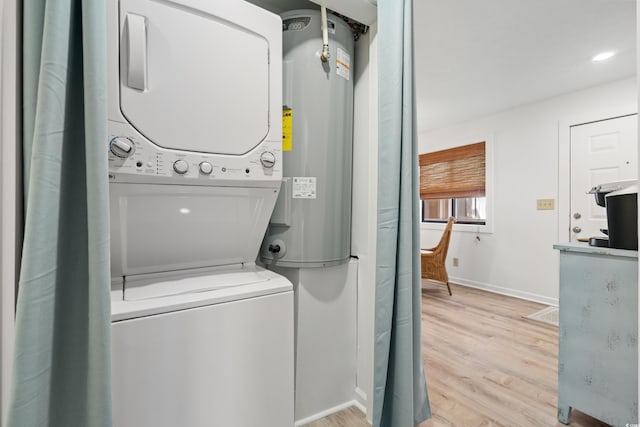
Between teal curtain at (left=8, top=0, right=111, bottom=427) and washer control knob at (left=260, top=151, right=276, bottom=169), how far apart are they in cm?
54

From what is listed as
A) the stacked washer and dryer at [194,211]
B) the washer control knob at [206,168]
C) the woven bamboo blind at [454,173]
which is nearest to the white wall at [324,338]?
the stacked washer and dryer at [194,211]

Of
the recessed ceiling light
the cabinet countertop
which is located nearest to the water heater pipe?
the cabinet countertop

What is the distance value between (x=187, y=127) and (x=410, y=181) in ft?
2.93

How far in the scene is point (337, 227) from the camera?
5.02 feet

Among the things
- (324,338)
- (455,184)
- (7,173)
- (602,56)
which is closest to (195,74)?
(7,173)

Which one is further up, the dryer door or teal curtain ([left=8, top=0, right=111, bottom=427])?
the dryer door

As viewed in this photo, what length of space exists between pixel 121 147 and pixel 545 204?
160 inches

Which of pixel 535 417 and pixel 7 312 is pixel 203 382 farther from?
pixel 535 417

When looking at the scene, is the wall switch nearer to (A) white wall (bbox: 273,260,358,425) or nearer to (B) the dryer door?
(A) white wall (bbox: 273,260,358,425)

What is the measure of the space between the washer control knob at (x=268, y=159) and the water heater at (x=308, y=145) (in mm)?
224

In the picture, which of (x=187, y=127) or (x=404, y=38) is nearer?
(x=187, y=127)

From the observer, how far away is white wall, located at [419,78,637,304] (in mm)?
3238

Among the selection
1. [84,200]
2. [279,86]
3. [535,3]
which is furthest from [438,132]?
[84,200]

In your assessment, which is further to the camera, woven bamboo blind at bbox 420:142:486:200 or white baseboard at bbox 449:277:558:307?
woven bamboo blind at bbox 420:142:486:200
